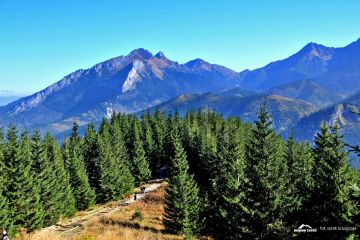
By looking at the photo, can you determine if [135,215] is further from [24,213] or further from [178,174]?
[24,213]

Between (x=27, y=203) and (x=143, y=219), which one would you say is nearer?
(x=27, y=203)

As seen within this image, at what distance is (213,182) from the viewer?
56688mm

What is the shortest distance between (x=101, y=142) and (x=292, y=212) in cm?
5733

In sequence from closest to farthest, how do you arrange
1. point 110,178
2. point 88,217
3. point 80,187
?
1. point 88,217
2. point 80,187
3. point 110,178

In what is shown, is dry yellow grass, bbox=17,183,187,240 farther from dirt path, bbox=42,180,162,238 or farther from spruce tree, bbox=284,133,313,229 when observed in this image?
spruce tree, bbox=284,133,313,229

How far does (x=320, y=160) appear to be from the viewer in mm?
28953

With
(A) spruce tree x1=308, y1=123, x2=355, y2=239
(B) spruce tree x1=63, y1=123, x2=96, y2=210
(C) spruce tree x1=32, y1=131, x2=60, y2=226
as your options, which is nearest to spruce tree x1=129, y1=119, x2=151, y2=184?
(B) spruce tree x1=63, y1=123, x2=96, y2=210

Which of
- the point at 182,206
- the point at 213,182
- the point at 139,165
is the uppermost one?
the point at 139,165

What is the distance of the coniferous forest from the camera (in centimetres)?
2742

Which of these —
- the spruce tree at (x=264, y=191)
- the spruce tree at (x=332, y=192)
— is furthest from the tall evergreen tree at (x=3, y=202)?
the spruce tree at (x=332, y=192)

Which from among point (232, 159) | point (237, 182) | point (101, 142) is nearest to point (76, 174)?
point (101, 142)

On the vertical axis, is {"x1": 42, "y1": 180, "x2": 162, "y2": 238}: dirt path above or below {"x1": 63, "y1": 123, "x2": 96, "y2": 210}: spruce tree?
below
